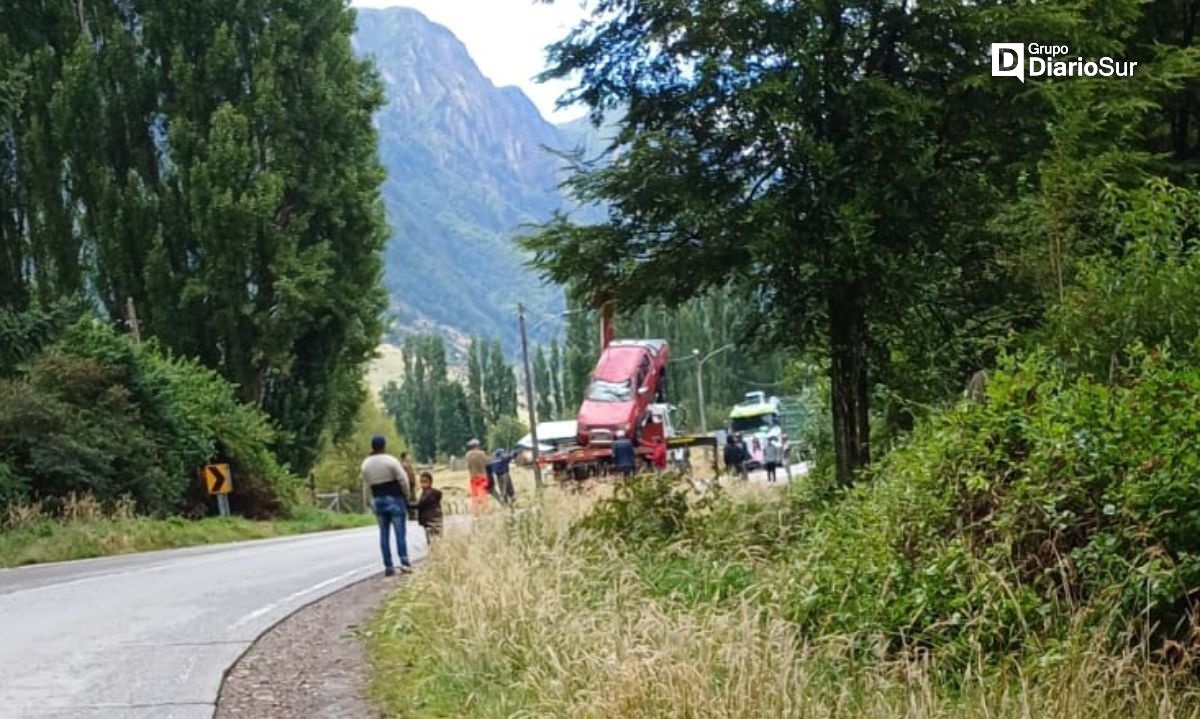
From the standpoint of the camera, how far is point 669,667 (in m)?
5.48

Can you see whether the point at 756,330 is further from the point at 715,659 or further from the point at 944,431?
the point at 715,659

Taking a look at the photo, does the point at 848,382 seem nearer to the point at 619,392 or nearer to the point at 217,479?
the point at 217,479

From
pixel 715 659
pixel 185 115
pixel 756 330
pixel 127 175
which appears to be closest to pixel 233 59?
pixel 185 115

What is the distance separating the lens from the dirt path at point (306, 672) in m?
7.24

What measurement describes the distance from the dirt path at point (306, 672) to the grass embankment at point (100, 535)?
33.1 ft

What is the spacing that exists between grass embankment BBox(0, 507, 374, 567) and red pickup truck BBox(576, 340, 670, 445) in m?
12.3

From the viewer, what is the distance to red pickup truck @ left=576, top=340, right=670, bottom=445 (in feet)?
117

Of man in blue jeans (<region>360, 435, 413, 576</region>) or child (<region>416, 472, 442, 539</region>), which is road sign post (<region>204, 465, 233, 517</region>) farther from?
man in blue jeans (<region>360, 435, 413, 576</region>)

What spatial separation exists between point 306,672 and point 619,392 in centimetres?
2843

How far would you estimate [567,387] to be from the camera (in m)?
108

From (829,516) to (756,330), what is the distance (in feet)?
17.5

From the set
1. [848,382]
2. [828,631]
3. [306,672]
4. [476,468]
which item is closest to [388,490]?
[848,382]

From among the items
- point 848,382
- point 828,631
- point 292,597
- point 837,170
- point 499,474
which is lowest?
point 292,597

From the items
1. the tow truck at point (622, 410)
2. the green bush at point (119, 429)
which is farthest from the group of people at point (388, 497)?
the tow truck at point (622, 410)
